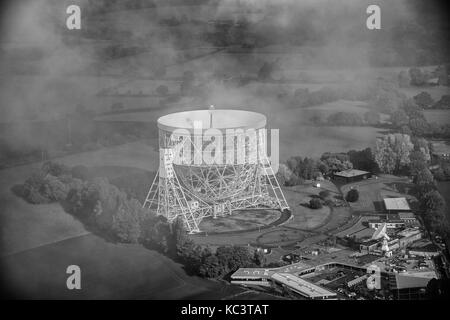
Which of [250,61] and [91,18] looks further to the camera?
[250,61]

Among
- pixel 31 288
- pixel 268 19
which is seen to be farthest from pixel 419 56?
pixel 31 288

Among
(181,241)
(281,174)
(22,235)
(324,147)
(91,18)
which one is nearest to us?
(181,241)

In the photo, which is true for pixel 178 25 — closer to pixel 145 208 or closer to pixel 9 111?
pixel 9 111

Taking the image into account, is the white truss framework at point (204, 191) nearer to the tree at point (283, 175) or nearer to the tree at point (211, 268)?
the tree at point (283, 175)

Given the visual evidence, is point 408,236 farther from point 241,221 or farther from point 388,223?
point 241,221

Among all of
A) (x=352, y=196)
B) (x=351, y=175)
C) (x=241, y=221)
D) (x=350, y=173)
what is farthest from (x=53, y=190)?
(x=350, y=173)
